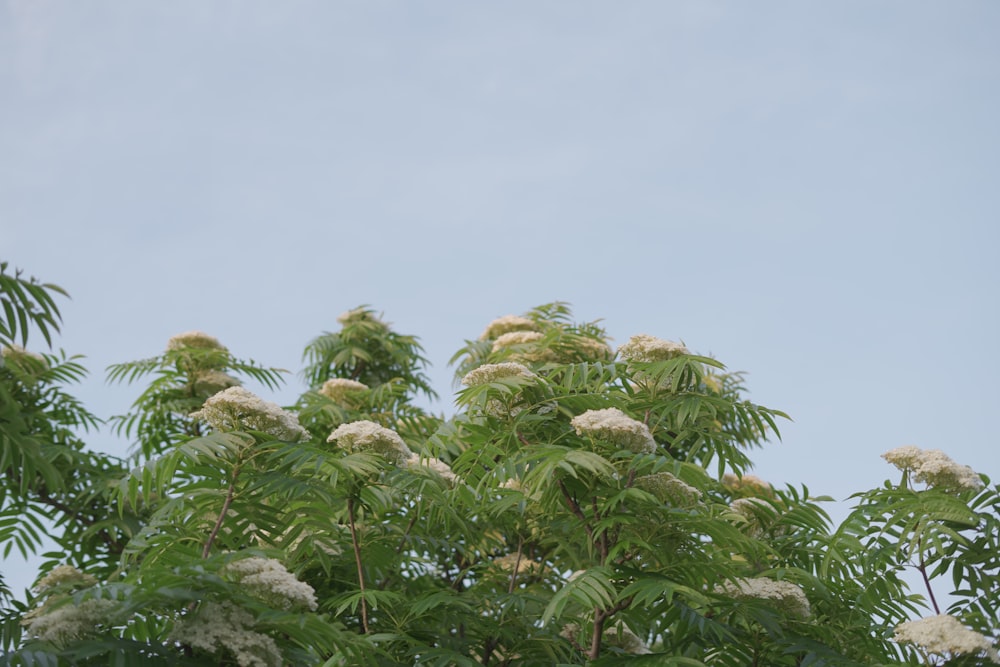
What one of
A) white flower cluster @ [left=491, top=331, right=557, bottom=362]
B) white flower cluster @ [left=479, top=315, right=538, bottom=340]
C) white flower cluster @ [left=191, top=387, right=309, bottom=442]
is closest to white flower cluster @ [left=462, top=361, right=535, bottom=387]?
white flower cluster @ [left=191, top=387, right=309, bottom=442]

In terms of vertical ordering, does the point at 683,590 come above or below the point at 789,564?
below

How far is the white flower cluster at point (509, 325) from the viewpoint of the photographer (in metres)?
11.2

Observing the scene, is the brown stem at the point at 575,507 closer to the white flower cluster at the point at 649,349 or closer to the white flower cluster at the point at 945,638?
the white flower cluster at the point at 649,349

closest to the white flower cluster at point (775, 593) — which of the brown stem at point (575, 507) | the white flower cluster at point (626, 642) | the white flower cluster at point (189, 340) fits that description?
the brown stem at point (575, 507)

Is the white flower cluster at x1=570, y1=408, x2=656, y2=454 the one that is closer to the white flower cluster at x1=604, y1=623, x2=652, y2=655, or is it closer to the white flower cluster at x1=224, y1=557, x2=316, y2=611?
the white flower cluster at x1=604, y1=623, x2=652, y2=655

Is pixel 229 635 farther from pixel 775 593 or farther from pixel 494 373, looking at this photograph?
pixel 775 593

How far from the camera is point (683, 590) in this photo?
5.32 m

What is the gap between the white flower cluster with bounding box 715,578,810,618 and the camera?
5934 mm

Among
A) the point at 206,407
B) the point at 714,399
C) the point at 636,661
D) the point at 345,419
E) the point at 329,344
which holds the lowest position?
the point at 636,661

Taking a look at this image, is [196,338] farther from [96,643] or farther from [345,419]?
[96,643]

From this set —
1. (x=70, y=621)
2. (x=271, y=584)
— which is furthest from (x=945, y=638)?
(x=70, y=621)

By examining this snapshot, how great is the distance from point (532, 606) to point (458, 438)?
1196 mm

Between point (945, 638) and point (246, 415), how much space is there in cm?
373

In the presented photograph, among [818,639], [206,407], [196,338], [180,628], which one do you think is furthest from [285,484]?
[196,338]
